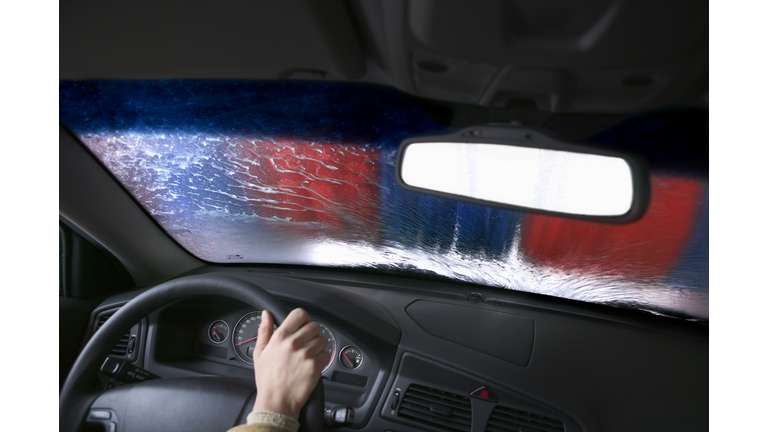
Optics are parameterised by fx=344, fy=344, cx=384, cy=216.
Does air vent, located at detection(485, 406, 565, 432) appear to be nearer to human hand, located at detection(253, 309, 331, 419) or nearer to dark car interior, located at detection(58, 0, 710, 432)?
dark car interior, located at detection(58, 0, 710, 432)

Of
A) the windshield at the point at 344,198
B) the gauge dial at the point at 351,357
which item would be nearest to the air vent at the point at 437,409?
the gauge dial at the point at 351,357

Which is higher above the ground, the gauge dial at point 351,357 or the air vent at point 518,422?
the gauge dial at point 351,357

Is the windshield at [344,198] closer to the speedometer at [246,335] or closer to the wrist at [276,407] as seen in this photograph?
the speedometer at [246,335]

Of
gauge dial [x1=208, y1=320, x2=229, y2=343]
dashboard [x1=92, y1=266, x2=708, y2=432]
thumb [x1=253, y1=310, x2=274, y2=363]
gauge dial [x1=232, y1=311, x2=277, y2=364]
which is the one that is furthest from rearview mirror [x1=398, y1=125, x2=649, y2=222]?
gauge dial [x1=208, y1=320, x2=229, y2=343]

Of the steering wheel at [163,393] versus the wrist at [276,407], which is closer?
the wrist at [276,407]

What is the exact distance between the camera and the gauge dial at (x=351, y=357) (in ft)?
5.20

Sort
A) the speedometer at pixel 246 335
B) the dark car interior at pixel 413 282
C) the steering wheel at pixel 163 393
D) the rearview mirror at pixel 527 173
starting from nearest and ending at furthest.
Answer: the dark car interior at pixel 413 282
the steering wheel at pixel 163 393
the rearview mirror at pixel 527 173
the speedometer at pixel 246 335

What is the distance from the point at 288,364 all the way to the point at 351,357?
0.76 meters

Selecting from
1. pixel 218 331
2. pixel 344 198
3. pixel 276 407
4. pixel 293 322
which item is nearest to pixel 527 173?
pixel 344 198

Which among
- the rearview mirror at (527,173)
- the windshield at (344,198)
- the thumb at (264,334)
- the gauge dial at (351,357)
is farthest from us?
the gauge dial at (351,357)

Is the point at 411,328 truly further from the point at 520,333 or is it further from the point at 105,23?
the point at 105,23

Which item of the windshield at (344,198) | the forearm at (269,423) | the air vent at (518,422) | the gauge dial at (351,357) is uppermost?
the windshield at (344,198)

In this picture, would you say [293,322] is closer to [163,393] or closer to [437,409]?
[163,393]

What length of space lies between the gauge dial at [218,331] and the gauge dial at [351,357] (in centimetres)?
66
